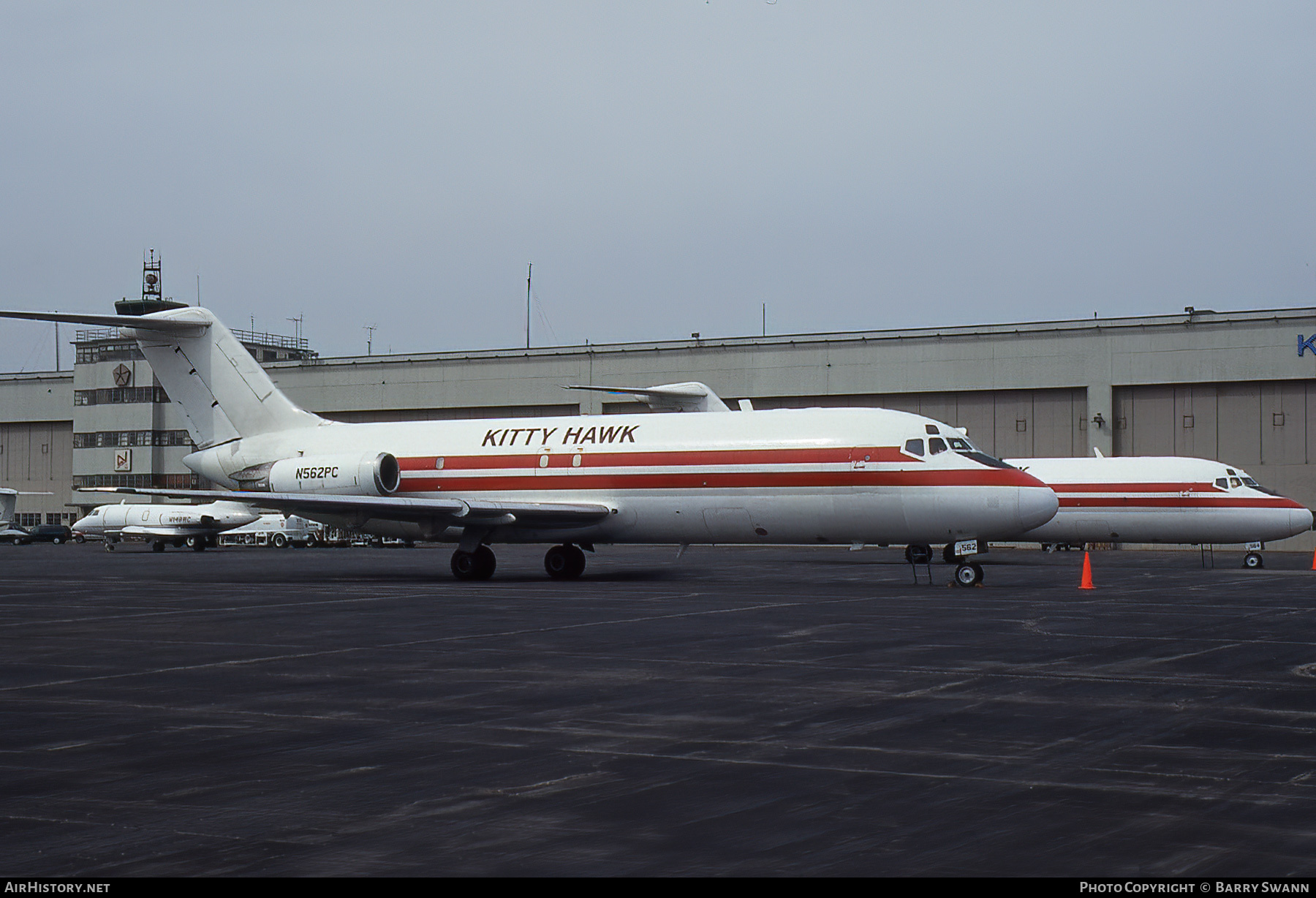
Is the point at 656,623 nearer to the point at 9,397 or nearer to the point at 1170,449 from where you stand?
the point at 1170,449

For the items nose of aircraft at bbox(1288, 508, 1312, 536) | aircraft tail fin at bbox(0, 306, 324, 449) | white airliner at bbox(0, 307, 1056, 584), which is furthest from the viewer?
nose of aircraft at bbox(1288, 508, 1312, 536)

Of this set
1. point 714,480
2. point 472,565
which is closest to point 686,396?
point 472,565

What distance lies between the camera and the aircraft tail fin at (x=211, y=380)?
3328cm

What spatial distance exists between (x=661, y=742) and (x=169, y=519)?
56.9 m

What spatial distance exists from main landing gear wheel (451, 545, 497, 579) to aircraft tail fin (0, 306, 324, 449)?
20.3ft

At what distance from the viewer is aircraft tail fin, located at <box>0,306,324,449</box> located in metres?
33.3

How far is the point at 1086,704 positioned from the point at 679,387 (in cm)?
3730

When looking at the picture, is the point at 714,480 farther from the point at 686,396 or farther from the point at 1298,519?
the point at 1298,519

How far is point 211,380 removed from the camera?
33531 millimetres

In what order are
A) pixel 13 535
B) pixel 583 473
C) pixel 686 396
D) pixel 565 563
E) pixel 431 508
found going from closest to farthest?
1. pixel 431 508
2. pixel 583 473
3. pixel 565 563
4. pixel 686 396
5. pixel 13 535

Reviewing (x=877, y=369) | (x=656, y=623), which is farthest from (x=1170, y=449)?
(x=656, y=623)

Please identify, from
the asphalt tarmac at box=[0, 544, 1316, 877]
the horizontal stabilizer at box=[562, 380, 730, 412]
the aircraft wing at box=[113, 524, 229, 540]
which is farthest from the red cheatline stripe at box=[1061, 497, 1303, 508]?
the aircraft wing at box=[113, 524, 229, 540]

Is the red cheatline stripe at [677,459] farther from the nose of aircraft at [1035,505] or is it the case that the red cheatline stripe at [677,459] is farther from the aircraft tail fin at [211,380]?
the aircraft tail fin at [211,380]

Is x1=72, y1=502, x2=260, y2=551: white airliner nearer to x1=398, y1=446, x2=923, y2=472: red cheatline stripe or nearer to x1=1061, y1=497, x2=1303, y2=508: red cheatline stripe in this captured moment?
x1=398, y1=446, x2=923, y2=472: red cheatline stripe
